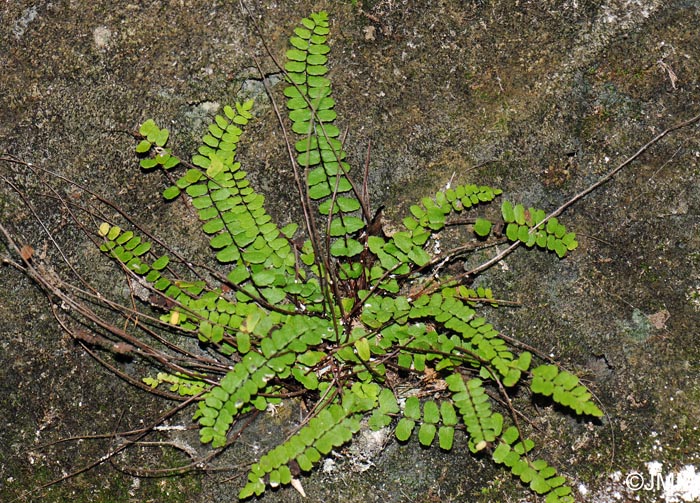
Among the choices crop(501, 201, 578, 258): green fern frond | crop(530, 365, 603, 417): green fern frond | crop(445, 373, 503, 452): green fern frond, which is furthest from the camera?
crop(501, 201, 578, 258): green fern frond

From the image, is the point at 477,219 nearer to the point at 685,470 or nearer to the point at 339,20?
the point at 339,20

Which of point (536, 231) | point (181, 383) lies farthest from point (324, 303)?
point (536, 231)

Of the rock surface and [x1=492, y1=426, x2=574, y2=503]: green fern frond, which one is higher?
the rock surface

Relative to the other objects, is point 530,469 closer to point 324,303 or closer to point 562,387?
point 562,387

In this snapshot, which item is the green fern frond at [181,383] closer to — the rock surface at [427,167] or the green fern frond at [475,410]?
the rock surface at [427,167]

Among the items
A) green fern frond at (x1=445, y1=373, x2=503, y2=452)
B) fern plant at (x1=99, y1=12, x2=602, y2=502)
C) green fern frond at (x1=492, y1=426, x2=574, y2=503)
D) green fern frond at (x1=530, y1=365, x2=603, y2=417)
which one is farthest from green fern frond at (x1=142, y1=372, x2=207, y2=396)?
green fern frond at (x1=530, y1=365, x2=603, y2=417)

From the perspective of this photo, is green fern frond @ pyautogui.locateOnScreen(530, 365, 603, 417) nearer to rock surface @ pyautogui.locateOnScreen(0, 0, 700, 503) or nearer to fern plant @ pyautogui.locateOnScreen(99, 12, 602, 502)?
fern plant @ pyautogui.locateOnScreen(99, 12, 602, 502)
